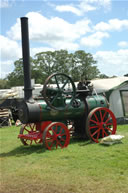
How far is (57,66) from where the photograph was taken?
2037 inches

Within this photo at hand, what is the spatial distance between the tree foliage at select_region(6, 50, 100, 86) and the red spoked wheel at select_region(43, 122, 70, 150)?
43655mm

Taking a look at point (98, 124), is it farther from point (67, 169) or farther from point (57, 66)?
point (57, 66)

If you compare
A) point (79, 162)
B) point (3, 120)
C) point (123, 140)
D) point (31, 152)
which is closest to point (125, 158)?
point (79, 162)

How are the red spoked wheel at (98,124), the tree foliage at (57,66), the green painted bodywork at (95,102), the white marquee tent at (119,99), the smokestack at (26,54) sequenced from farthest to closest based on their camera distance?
the tree foliage at (57,66), the white marquee tent at (119,99), the green painted bodywork at (95,102), the smokestack at (26,54), the red spoked wheel at (98,124)

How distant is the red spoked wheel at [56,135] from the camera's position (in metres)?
6.61

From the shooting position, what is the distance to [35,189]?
4.11 meters

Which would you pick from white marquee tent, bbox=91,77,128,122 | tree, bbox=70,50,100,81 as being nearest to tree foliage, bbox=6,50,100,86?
tree, bbox=70,50,100,81

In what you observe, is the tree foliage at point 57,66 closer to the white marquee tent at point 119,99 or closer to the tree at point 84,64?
the tree at point 84,64

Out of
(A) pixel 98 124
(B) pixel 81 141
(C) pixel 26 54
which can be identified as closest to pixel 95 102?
(A) pixel 98 124

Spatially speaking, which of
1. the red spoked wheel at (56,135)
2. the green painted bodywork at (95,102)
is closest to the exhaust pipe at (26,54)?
the red spoked wheel at (56,135)

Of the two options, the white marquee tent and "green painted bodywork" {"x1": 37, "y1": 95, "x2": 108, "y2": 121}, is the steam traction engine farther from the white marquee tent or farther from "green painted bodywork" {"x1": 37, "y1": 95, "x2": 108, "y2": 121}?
the white marquee tent

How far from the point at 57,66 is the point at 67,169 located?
155 ft

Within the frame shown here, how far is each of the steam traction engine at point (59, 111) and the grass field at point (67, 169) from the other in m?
0.41

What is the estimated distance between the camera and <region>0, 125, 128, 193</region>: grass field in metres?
4.13
